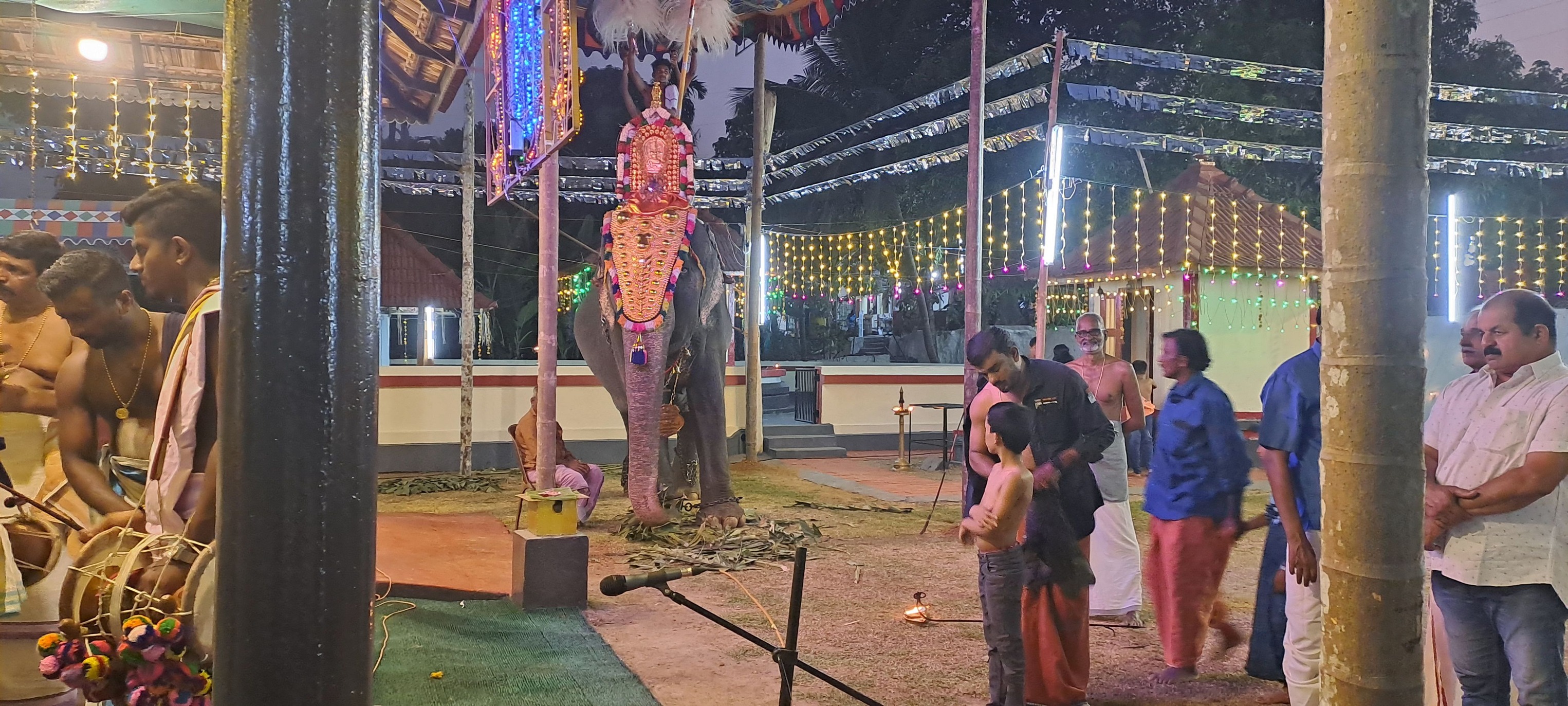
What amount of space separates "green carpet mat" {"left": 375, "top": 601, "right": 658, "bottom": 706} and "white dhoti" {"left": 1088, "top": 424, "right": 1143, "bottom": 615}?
2.46 meters

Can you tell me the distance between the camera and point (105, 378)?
10.4 feet

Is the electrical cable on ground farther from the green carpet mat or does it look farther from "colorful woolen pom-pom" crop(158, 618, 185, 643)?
"colorful woolen pom-pom" crop(158, 618, 185, 643)

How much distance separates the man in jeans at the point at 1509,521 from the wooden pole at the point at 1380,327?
5.19 feet

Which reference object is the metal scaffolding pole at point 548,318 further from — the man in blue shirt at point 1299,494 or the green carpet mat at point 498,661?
the man in blue shirt at point 1299,494

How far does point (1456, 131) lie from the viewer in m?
12.2

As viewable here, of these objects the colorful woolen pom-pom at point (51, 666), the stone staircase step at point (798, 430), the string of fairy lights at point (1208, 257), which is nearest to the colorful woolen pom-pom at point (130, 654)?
the colorful woolen pom-pom at point (51, 666)

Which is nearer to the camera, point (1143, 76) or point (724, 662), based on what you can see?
point (724, 662)

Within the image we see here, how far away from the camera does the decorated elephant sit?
7379 millimetres

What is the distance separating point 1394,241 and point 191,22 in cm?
756

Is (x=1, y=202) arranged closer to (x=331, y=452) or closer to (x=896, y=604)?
(x=896, y=604)

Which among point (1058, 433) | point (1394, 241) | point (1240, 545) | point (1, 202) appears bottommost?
point (1240, 545)

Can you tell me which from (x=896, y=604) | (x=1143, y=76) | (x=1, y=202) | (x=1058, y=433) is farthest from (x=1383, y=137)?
(x=1143, y=76)

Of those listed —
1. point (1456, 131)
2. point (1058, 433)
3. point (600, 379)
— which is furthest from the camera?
point (1456, 131)

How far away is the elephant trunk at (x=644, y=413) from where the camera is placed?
7.32 m
